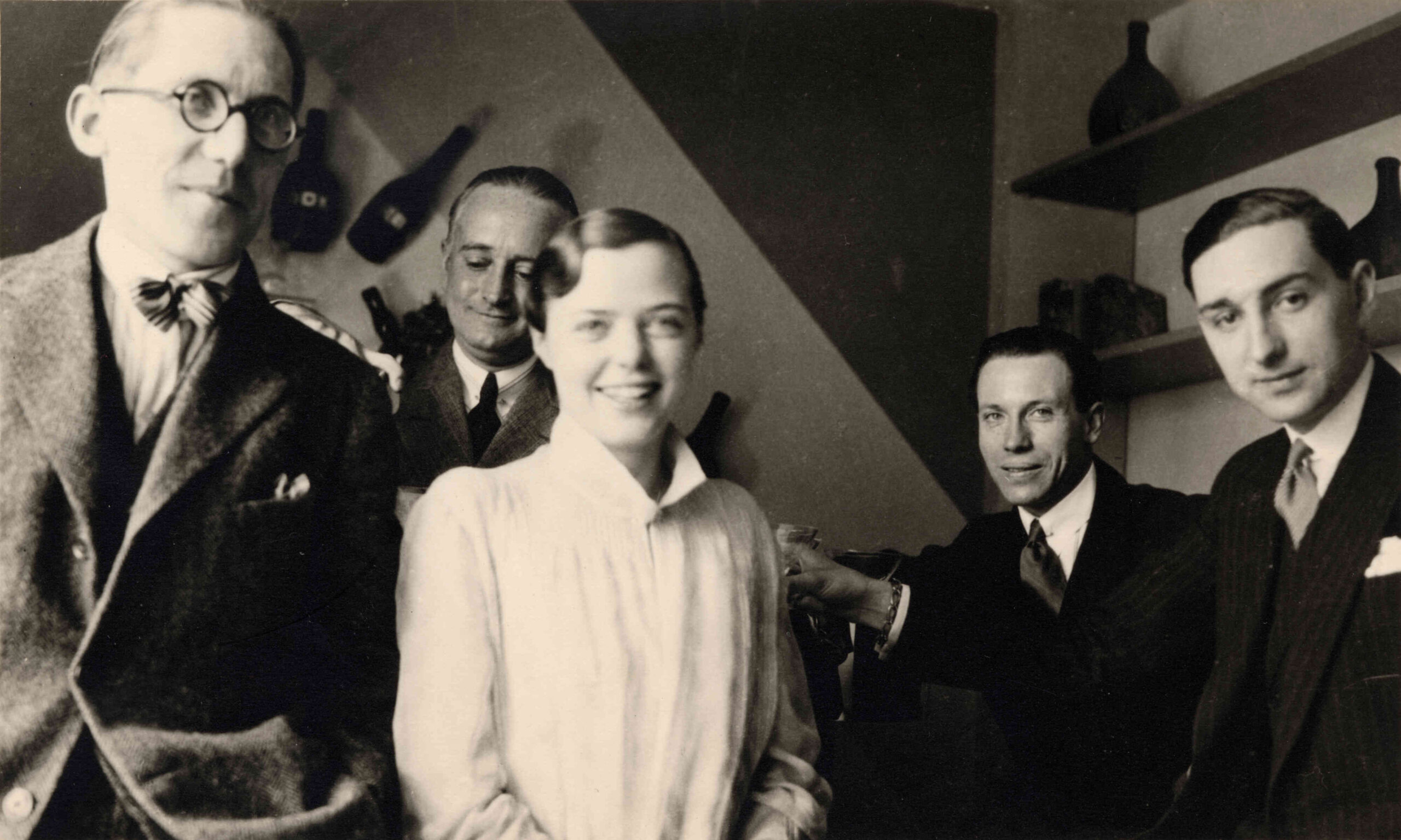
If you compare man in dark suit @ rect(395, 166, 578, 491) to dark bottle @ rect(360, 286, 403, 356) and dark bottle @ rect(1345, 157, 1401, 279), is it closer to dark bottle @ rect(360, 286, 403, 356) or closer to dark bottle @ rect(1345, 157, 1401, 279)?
dark bottle @ rect(360, 286, 403, 356)

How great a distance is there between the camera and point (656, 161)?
221 cm

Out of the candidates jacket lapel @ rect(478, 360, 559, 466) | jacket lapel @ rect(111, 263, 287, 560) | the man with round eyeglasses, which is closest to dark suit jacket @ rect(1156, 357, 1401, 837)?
jacket lapel @ rect(478, 360, 559, 466)

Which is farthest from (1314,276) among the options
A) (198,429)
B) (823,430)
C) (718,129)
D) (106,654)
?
(106,654)

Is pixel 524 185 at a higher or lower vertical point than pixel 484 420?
higher

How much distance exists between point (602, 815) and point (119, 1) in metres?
1.43

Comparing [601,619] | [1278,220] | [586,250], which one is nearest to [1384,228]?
[1278,220]

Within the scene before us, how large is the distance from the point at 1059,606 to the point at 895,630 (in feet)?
0.94

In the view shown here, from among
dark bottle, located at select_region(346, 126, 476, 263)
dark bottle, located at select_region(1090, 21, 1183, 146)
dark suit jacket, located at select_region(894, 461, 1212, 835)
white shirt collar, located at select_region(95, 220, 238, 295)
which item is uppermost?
dark bottle, located at select_region(1090, 21, 1183, 146)

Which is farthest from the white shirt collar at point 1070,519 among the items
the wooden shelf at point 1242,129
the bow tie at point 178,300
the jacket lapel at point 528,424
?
the bow tie at point 178,300

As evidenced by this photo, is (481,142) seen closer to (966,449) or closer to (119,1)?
(119,1)

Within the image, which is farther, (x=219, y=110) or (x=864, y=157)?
(x=864, y=157)

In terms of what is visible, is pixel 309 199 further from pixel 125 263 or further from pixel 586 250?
pixel 586 250

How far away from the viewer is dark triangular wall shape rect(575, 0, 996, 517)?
2275 millimetres

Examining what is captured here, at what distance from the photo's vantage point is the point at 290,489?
1.86 m
